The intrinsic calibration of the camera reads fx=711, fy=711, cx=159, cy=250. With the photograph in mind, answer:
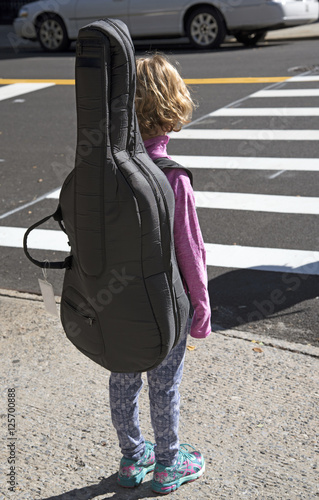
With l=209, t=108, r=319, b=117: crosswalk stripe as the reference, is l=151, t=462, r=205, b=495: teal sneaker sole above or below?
above

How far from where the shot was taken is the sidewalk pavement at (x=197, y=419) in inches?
122

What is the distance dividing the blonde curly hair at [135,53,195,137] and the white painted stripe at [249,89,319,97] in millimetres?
9287

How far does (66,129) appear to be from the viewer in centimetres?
1056

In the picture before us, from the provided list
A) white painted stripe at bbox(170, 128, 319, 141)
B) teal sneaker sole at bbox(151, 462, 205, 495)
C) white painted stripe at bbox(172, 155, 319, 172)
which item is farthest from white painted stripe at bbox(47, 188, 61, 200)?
teal sneaker sole at bbox(151, 462, 205, 495)

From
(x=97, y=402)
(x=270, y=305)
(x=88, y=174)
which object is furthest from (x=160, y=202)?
(x=270, y=305)

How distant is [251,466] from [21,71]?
14.0 metres

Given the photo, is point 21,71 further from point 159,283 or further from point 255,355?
point 159,283

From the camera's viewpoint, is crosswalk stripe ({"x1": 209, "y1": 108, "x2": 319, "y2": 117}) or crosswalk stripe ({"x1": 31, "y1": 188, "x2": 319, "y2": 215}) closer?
crosswalk stripe ({"x1": 31, "y1": 188, "x2": 319, "y2": 215})

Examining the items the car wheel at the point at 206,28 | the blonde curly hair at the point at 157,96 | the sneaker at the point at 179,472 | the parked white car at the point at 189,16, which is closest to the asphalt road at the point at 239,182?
the blonde curly hair at the point at 157,96

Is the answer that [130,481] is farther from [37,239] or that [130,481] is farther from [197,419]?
[37,239]

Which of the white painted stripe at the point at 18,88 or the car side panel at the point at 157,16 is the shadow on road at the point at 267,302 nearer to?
the white painted stripe at the point at 18,88

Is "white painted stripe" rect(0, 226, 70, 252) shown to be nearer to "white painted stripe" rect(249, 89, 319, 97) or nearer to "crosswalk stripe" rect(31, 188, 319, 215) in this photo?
"crosswalk stripe" rect(31, 188, 319, 215)

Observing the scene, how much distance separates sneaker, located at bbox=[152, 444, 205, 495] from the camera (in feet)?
9.96

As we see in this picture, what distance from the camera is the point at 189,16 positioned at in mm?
15898
